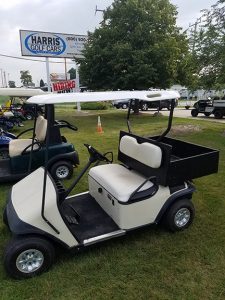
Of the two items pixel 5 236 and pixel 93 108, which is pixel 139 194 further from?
pixel 93 108

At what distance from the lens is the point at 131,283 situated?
2686 millimetres

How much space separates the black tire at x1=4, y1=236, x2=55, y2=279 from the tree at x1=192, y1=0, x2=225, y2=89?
8416 millimetres

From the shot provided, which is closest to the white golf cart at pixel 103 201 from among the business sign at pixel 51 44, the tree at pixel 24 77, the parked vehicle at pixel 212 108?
the parked vehicle at pixel 212 108

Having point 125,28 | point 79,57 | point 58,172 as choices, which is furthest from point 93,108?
point 58,172

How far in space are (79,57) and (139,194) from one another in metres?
16.7

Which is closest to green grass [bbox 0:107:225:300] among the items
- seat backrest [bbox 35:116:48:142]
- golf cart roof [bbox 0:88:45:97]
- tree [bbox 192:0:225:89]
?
seat backrest [bbox 35:116:48:142]

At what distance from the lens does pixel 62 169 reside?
5.21 metres

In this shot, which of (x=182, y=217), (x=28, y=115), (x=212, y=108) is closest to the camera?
(x=182, y=217)

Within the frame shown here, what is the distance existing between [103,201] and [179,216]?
969 mm

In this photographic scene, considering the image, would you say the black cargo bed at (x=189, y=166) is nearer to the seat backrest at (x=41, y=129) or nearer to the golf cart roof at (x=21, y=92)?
the seat backrest at (x=41, y=129)

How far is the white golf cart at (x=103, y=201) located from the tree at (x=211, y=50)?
668 centimetres

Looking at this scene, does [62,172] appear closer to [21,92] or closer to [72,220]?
[21,92]

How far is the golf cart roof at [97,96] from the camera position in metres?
2.61

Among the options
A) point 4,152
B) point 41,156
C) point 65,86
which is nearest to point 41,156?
point 41,156
